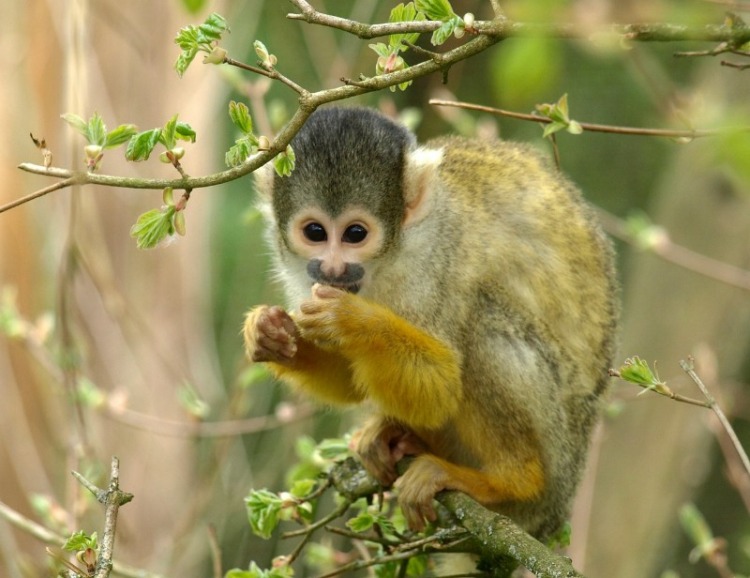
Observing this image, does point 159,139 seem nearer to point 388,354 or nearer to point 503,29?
point 503,29

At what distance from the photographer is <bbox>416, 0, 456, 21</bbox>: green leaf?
6.91ft

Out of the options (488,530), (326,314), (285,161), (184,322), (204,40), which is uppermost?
(204,40)

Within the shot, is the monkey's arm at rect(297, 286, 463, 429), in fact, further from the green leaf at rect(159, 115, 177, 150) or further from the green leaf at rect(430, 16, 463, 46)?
the green leaf at rect(430, 16, 463, 46)

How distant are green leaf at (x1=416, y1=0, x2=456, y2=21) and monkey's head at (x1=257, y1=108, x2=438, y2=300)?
4.43ft

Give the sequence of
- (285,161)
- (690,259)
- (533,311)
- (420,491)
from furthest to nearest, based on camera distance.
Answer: (690,259) → (533,311) → (420,491) → (285,161)

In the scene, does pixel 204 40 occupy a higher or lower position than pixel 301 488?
higher

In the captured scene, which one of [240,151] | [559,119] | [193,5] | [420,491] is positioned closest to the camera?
[193,5]

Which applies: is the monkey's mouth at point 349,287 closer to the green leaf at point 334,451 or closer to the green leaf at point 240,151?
the green leaf at point 334,451

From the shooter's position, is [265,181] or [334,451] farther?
[265,181]

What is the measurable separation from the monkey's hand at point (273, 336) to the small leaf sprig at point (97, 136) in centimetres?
122

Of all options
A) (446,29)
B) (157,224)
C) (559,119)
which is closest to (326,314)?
(559,119)

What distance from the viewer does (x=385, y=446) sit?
3.61 metres

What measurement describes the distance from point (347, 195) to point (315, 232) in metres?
0.18

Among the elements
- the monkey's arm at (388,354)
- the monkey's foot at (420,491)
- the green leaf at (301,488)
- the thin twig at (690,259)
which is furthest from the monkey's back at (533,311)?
the thin twig at (690,259)
